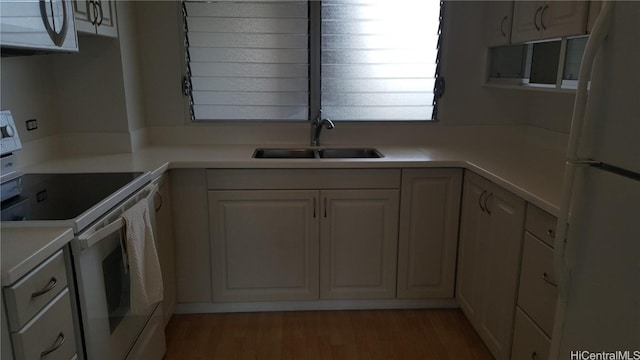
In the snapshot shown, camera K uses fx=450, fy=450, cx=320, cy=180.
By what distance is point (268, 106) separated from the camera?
3.00m

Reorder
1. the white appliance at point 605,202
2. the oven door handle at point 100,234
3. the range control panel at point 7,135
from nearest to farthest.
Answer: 1. the white appliance at point 605,202
2. the oven door handle at point 100,234
3. the range control panel at point 7,135

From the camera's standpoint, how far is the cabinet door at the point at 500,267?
193 centimetres

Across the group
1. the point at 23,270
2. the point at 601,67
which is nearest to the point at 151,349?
the point at 23,270

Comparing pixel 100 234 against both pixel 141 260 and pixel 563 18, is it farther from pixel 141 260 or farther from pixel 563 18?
pixel 563 18

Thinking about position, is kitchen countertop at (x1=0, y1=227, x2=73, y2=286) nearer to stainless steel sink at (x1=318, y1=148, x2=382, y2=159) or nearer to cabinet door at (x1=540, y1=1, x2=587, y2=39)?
stainless steel sink at (x1=318, y1=148, x2=382, y2=159)

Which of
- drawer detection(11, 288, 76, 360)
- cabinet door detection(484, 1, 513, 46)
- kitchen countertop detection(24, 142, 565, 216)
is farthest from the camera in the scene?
cabinet door detection(484, 1, 513, 46)

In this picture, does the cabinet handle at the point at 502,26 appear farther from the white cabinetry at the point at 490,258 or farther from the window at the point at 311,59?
the white cabinetry at the point at 490,258

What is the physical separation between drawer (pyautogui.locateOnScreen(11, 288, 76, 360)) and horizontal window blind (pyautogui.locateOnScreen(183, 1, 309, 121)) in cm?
183

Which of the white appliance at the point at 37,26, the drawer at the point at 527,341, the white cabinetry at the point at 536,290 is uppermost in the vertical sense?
the white appliance at the point at 37,26

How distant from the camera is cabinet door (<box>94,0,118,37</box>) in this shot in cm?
223

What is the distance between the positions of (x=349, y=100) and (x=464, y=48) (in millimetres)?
827

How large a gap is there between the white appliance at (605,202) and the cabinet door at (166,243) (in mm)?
1797

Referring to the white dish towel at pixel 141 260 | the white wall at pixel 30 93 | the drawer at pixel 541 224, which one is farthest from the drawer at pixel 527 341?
the white wall at pixel 30 93

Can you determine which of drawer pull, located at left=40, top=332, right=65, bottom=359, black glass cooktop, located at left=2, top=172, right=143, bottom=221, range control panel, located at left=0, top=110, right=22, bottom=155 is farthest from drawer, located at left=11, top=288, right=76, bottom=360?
range control panel, located at left=0, top=110, right=22, bottom=155
